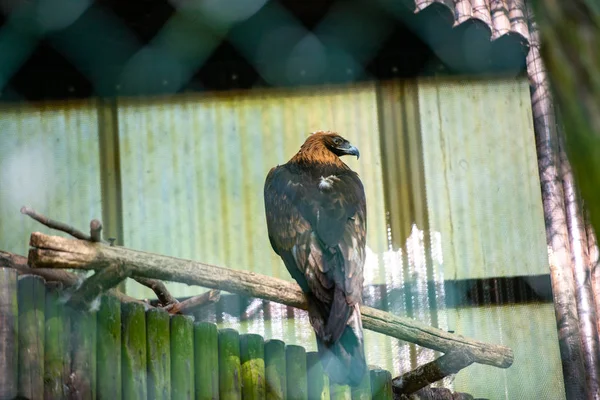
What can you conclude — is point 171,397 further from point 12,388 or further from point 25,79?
point 25,79

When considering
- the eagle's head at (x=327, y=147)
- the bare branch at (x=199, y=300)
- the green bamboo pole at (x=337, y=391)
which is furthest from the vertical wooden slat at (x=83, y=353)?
the eagle's head at (x=327, y=147)

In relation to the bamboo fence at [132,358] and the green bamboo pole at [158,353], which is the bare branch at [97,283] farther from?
the green bamboo pole at [158,353]

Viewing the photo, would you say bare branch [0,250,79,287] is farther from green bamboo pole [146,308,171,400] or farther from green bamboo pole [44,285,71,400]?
green bamboo pole [146,308,171,400]

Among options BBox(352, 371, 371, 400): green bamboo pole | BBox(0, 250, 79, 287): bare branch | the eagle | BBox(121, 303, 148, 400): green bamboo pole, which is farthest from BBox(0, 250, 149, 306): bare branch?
BBox(352, 371, 371, 400): green bamboo pole

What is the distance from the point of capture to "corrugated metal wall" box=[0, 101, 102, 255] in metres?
5.14

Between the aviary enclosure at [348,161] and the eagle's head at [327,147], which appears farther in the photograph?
the aviary enclosure at [348,161]

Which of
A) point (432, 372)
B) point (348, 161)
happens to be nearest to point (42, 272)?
point (432, 372)

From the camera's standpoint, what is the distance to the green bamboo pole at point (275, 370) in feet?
11.7

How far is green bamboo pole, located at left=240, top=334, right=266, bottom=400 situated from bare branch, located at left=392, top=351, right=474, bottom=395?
80cm

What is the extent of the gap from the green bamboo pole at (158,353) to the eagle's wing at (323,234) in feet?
2.22

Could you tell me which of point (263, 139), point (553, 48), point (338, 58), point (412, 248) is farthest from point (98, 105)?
point (553, 48)

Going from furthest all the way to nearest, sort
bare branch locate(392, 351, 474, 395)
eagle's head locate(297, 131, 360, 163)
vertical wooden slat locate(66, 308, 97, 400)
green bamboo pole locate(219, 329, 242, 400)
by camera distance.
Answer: eagle's head locate(297, 131, 360, 163) < bare branch locate(392, 351, 474, 395) < green bamboo pole locate(219, 329, 242, 400) < vertical wooden slat locate(66, 308, 97, 400)

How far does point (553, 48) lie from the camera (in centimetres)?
106

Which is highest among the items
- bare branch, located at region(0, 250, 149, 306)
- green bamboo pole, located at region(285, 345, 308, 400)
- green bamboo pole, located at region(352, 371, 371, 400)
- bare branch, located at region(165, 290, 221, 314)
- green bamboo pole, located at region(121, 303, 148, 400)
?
bare branch, located at region(0, 250, 149, 306)
